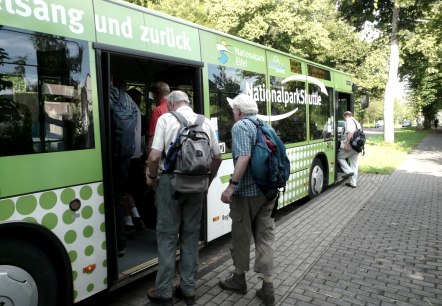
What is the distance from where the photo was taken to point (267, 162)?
3.57m

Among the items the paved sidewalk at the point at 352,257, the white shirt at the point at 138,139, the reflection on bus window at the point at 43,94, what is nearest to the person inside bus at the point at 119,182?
the white shirt at the point at 138,139

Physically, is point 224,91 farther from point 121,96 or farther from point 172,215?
point 172,215

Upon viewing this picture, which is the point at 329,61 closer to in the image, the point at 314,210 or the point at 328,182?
the point at 328,182

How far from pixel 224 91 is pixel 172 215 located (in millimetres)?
2203

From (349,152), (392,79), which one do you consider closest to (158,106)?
(349,152)

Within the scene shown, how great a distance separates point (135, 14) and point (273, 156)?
198 cm

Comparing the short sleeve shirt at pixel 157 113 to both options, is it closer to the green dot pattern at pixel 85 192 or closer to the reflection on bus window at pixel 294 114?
the green dot pattern at pixel 85 192

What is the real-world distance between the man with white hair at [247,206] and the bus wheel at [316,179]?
4.42 metres

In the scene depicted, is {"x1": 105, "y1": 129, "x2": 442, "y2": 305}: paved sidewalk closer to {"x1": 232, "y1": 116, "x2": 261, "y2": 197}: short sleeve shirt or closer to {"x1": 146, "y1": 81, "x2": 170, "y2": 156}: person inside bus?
{"x1": 232, "y1": 116, "x2": 261, "y2": 197}: short sleeve shirt

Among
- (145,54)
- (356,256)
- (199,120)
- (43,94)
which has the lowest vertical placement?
(356,256)

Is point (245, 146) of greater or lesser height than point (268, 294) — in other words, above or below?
above

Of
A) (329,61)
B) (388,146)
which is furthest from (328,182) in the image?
(329,61)

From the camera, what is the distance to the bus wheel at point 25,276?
2.80 m

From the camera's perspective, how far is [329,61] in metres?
27.7
